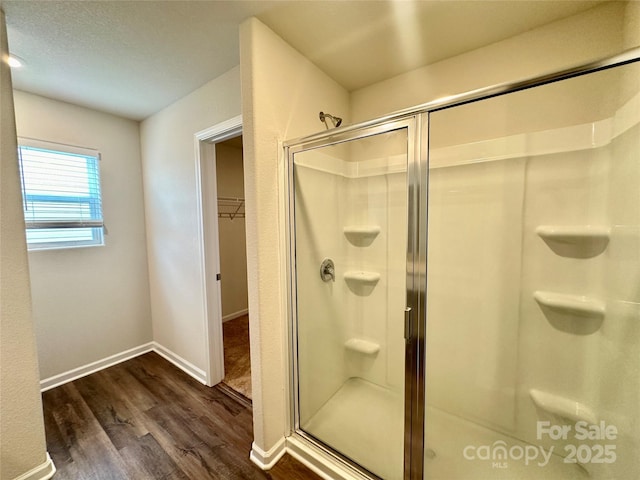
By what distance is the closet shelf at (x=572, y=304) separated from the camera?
4.09 feet

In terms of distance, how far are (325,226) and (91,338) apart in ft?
7.84

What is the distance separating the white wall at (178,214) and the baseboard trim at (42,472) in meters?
0.92

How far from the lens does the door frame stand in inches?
79.0

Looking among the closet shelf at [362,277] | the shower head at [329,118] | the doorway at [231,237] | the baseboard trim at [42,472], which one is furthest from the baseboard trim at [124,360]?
the shower head at [329,118]

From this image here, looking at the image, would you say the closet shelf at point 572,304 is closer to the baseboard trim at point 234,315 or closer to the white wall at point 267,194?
the white wall at point 267,194

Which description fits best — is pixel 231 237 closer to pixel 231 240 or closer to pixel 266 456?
pixel 231 240

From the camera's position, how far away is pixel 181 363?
2.35 meters

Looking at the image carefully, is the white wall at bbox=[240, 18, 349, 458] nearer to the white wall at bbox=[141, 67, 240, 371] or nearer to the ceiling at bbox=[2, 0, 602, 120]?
the ceiling at bbox=[2, 0, 602, 120]

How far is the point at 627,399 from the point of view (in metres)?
1.05

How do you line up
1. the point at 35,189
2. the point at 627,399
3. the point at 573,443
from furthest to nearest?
the point at 35,189 → the point at 573,443 → the point at 627,399

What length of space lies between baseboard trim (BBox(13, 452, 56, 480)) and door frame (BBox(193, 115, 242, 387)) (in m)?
0.90

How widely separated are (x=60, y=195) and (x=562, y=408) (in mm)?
3787

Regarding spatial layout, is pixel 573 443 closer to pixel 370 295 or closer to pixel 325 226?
pixel 370 295

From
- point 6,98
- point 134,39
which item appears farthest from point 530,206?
point 6,98
